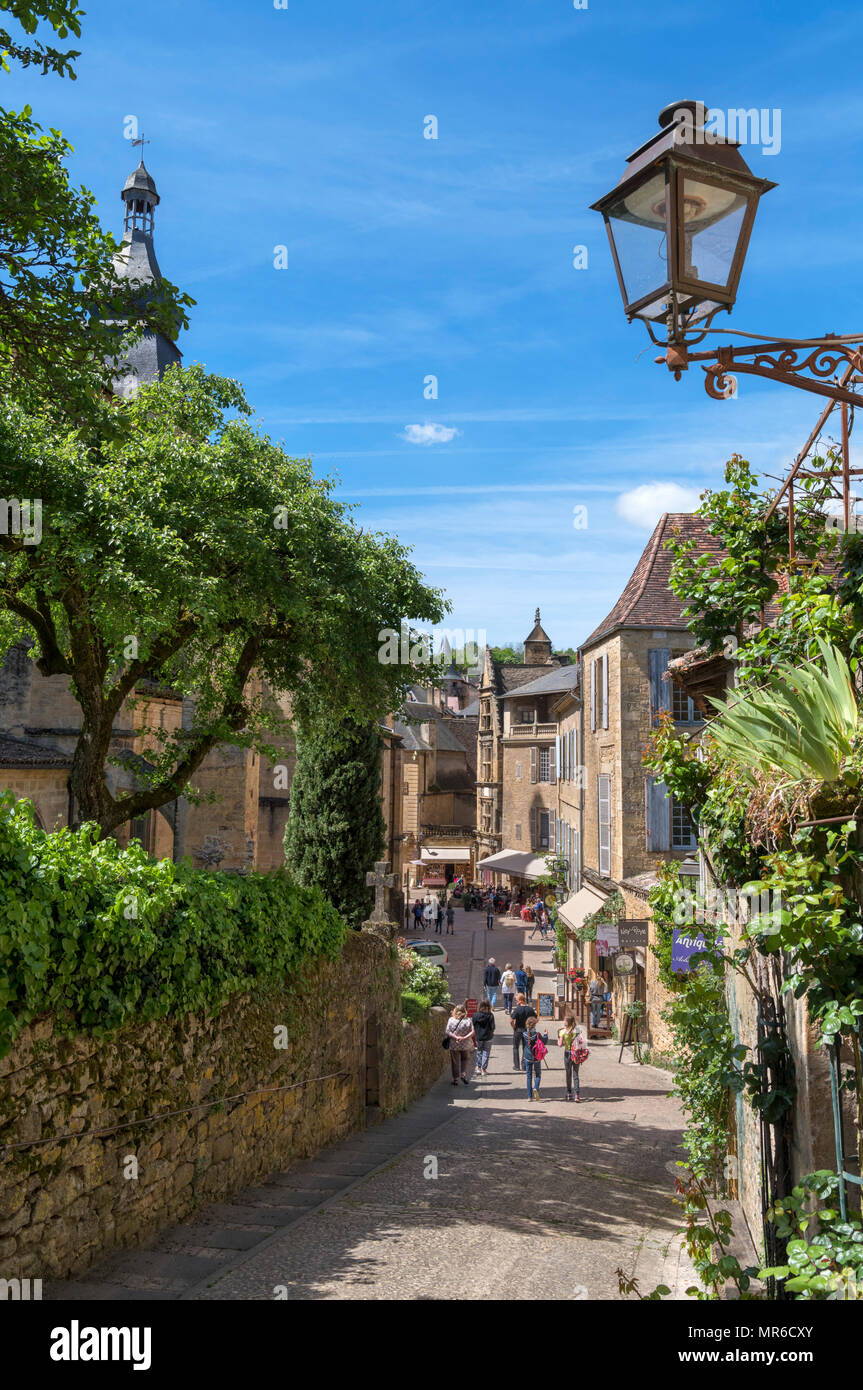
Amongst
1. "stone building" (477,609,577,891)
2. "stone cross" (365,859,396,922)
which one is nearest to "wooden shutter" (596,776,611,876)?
"stone cross" (365,859,396,922)

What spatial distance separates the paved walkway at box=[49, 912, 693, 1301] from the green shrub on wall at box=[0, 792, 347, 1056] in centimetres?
177

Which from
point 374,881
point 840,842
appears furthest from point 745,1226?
point 374,881

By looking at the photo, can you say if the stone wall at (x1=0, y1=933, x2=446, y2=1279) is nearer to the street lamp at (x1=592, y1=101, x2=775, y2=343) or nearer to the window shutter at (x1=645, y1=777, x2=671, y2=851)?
the street lamp at (x1=592, y1=101, x2=775, y2=343)

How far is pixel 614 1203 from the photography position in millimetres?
10242

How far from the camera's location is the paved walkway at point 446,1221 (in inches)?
271

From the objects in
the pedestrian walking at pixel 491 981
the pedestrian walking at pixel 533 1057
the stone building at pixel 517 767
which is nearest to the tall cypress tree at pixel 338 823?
the pedestrian walking at pixel 491 981

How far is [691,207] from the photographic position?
3.69 m

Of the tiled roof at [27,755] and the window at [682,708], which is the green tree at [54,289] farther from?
the window at [682,708]

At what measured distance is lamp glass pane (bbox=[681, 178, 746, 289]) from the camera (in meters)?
3.68

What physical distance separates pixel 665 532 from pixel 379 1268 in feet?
57.1

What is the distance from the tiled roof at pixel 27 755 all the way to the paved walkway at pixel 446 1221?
9302 mm

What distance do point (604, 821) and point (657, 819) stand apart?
9.05ft
